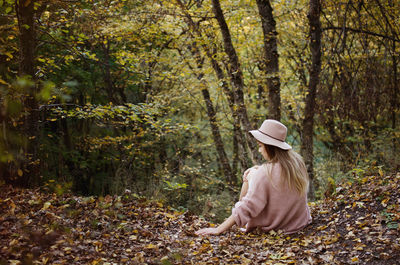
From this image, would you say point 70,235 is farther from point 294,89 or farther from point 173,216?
point 294,89

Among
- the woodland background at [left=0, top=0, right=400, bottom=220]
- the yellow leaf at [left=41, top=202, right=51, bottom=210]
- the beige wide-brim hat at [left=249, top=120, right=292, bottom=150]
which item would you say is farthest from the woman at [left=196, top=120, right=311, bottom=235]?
the yellow leaf at [left=41, top=202, right=51, bottom=210]

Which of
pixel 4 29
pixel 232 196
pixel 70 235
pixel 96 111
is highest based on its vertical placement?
pixel 4 29

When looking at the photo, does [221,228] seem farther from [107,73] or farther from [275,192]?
[107,73]

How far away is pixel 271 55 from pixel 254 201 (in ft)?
15.9

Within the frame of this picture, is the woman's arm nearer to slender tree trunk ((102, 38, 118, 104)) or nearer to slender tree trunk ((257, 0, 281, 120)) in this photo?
slender tree trunk ((257, 0, 281, 120))

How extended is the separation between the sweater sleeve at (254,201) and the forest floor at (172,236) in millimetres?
325

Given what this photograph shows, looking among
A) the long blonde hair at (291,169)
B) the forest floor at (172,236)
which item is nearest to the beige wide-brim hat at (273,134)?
the long blonde hair at (291,169)

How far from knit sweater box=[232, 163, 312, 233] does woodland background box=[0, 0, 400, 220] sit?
1660 mm

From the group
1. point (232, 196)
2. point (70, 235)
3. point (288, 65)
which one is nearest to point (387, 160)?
point (232, 196)

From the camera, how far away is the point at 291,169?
4398 mm

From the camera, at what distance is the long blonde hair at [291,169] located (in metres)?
4.38

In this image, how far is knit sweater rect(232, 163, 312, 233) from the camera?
4418 millimetres

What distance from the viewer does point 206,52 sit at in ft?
30.7

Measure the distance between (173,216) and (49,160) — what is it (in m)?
6.07
